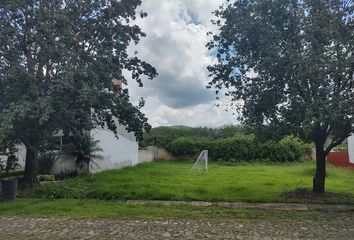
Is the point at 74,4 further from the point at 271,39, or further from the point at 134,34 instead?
the point at 271,39

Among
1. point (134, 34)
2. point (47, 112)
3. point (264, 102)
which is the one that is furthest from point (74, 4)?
point (264, 102)

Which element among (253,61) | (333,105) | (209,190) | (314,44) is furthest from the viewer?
(209,190)

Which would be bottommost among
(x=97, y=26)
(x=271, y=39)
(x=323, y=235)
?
(x=323, y=235)

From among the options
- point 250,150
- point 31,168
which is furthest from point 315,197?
point 250,150

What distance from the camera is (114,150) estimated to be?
2545cm

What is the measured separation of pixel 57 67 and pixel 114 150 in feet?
46.9

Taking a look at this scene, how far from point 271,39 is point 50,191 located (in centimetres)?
878

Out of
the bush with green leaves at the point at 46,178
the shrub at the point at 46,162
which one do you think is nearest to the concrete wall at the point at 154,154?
the shrub at the point at 46,162

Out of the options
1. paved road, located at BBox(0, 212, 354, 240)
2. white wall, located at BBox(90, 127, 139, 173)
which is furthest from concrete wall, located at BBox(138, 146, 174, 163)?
paved road, located at BBox(0, 212, 354, 240)

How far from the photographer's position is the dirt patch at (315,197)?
12.0 metres

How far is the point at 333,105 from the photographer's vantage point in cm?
972

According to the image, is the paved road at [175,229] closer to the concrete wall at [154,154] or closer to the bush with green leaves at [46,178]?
the bush with green leaves at [46,178]

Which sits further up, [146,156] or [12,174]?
[146,156]

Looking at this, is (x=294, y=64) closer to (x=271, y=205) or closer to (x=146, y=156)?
(x=271, y=205)
